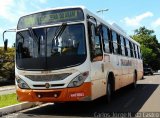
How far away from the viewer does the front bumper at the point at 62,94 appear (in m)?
11.8

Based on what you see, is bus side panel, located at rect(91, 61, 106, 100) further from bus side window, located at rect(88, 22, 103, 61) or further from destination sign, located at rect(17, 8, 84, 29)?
destination sign, located at rect(17, 8, 84, 29)

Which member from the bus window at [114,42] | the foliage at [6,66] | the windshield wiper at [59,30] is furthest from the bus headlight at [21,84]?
the foliage at [6,66]

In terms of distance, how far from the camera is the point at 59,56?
12086mm

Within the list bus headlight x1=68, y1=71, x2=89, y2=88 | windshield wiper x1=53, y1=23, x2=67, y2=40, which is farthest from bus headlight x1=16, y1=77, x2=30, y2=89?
windshield wiper x1=53, y1=23, x2=67, y2=40

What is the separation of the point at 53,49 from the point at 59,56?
331mm

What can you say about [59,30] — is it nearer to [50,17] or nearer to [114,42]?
[50,17]

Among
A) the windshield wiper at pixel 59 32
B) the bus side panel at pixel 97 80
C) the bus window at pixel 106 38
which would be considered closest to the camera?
the windshield wiper at pixel 59 32

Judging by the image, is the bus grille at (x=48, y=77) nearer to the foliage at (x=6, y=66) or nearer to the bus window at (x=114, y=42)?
the bus window at (x=114, y=42)

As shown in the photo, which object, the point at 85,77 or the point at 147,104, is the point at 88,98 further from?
the point at 147,104

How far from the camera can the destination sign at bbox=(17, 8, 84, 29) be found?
492 inches

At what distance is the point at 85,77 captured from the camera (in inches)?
472

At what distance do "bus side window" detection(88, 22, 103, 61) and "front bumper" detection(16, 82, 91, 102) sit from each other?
111cm

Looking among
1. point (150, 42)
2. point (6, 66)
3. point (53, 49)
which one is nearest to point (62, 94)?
point (53, 49)

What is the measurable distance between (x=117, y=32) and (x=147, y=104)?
4732 mm
